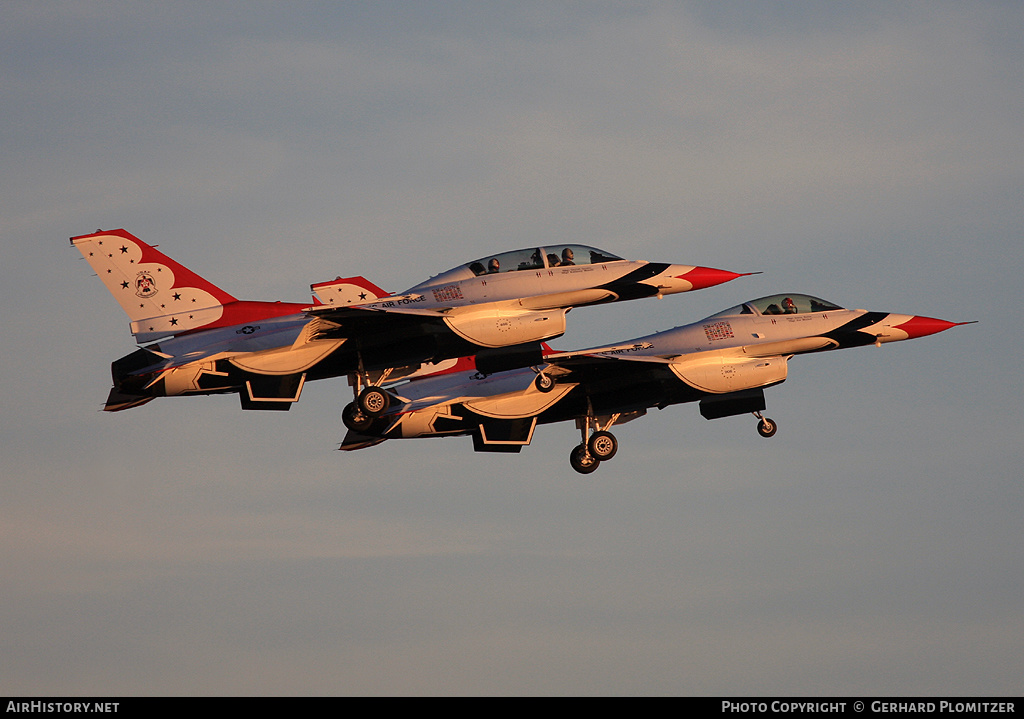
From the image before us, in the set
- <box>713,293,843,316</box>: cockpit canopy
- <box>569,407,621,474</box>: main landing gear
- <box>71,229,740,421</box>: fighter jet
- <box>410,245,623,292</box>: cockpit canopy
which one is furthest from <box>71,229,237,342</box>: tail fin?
<box>713,293,843,316</box>: cockpit canopy

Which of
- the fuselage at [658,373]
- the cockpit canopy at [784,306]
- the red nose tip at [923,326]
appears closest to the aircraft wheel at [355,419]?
the fuselage at [658,373]

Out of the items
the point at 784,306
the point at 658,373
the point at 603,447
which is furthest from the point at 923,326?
the point at 603,447

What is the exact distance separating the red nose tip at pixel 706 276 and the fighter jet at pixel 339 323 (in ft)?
1.58

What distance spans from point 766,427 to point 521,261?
8.42m

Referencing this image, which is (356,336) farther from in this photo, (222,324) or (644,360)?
(644,360)

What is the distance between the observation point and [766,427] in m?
40.3

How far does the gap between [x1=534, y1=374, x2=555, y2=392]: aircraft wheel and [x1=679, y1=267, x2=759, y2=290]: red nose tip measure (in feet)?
14.5

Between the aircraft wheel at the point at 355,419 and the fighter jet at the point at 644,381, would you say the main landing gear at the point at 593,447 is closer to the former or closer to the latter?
the fighter jet at the point at 644,381

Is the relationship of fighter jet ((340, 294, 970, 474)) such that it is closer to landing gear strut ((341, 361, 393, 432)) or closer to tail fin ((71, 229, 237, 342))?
landing gear strut ((341, 361, 393, 432))

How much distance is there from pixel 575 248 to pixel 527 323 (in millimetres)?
2759

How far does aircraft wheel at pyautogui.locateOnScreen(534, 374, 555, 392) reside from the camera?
38.6 m

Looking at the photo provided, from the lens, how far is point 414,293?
37.5m
